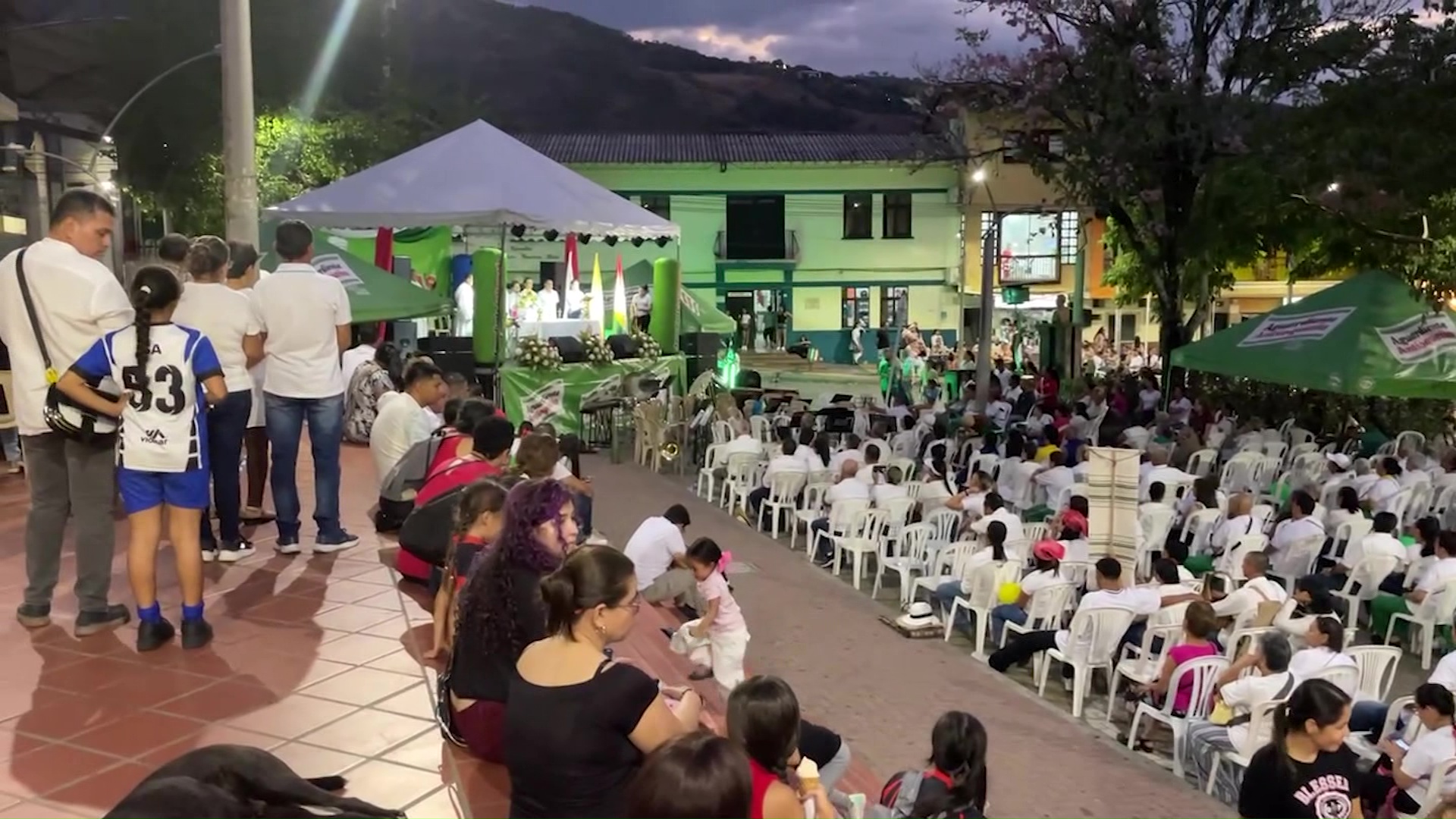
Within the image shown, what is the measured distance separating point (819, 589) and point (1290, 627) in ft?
12.7

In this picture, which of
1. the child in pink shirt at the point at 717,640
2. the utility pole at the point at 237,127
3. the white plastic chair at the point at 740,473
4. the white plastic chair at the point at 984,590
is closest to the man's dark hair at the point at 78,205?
the utility pole at the point at 237,127

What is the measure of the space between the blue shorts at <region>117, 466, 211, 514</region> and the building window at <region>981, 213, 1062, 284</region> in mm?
31135

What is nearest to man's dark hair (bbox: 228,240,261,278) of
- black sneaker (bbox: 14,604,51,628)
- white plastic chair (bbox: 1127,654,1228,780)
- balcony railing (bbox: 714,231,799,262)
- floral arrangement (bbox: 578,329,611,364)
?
black sneaker (bbox: 14,604,51,628)

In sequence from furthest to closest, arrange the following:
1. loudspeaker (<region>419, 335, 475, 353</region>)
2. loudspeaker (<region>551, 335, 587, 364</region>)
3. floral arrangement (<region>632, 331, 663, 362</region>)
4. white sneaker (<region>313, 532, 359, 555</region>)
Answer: floral arrangement (<region>632, 331, 663, 362</region>)
loudspeaker (<region>551, 335, 587, 364</region>)
loudspeaker (<region>419, 335, 475, 353</region>)
white sneaker (<region>313, 532, 359, 555</region>)

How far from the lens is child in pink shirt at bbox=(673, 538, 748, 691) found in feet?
20.9

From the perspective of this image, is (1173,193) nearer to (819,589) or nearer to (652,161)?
(819,589)

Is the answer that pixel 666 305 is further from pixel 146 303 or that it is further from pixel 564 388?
pixel 146 303

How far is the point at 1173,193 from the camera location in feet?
55.3

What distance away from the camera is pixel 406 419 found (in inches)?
253

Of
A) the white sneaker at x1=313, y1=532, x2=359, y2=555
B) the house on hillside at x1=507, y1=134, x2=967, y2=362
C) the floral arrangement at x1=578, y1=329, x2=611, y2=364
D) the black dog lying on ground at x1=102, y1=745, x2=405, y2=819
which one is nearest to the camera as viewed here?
the black dog lying on ground at x1=102, y1=745, x2=405, y2=819

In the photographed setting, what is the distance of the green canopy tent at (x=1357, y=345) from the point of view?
11.5 meters

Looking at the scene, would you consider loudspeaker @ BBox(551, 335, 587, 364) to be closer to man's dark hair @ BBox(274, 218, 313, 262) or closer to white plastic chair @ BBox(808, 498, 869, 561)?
white plastic chair @ BBox(808, 498, 869, 561)

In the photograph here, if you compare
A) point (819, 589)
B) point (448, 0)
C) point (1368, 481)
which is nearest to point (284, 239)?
point (819, 589)

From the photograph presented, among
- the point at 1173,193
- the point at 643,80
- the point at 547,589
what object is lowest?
the point at 547,589
